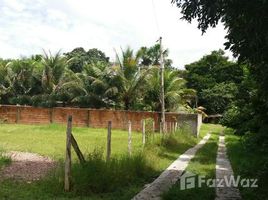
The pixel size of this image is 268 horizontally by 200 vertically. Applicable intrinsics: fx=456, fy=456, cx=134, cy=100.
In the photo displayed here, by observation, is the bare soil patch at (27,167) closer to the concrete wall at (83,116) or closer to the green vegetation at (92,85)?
the concrete wall at (83,116)

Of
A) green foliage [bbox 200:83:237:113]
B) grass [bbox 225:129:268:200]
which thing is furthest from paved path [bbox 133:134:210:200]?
green foliage [bbox 200:83:237:113]

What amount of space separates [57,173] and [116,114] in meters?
23.7

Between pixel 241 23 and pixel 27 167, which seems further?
pixel 27 167

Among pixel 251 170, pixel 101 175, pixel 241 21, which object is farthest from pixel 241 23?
pixel 251 170

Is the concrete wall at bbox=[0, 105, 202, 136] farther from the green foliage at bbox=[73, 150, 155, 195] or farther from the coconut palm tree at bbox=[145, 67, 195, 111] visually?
the green foliage at bbox=[73, 150, 155, 195]

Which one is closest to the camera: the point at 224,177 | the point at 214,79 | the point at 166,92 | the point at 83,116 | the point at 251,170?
the point at 224,177

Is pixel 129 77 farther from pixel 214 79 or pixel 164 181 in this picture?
pixel 214 79

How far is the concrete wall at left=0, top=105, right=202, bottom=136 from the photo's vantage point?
32594mm

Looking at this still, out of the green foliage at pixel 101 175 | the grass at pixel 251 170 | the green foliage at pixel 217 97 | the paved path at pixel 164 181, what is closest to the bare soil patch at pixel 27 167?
the green foliage at pixel 101 175

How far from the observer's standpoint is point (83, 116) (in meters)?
33.7

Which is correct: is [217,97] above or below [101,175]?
above

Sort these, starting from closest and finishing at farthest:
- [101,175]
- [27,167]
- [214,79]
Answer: [101,175] < [27,167] < [214,79]

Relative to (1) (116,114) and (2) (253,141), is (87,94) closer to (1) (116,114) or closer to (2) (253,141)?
(1) (116,114)

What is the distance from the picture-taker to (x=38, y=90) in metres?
39.4
